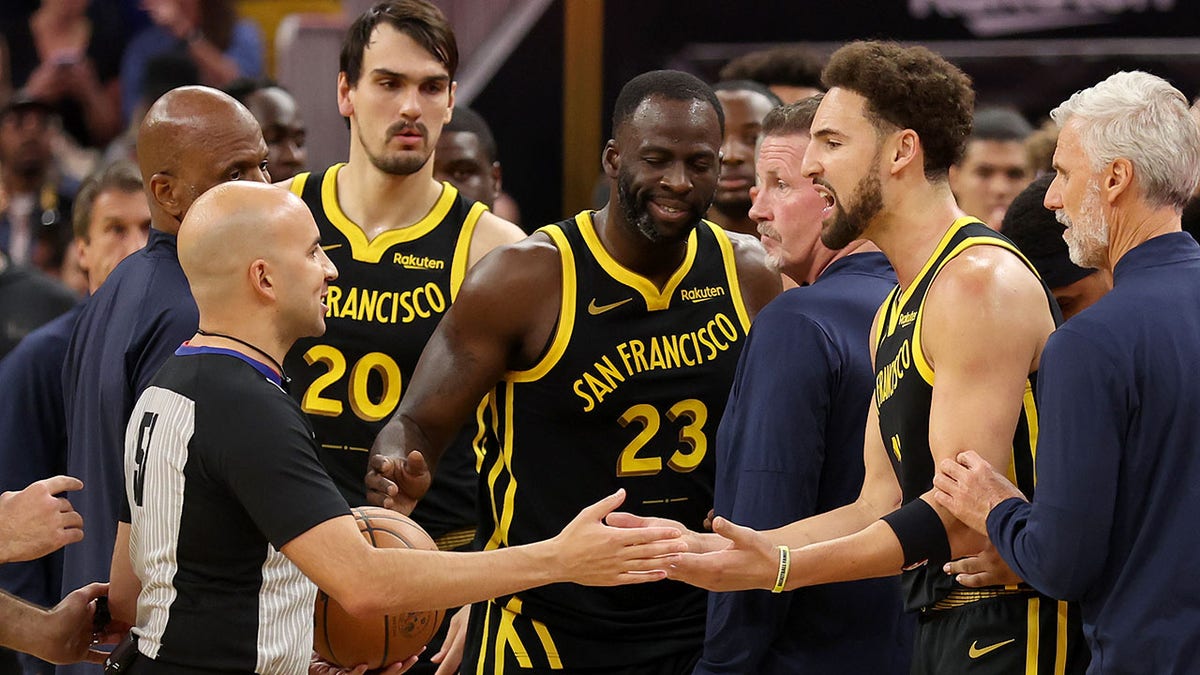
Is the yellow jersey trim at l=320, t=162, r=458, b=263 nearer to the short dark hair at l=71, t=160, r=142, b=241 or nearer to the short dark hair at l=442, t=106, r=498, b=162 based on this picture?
the short dark hair at l=71, t=160, r=142, b=241

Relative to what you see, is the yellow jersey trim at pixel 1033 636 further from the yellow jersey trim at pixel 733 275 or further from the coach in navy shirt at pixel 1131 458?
the yellow jersey trim at pixel 733 275

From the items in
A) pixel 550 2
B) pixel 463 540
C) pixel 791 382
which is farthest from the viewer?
pixel 550 2

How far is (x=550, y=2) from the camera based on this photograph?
38.8ft

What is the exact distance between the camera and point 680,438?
500cm

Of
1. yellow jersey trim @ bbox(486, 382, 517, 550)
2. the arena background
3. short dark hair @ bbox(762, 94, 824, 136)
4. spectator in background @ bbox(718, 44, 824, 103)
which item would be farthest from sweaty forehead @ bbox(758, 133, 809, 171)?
the arena background

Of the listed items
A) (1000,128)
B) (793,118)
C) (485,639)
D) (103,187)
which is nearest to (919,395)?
(793,118)

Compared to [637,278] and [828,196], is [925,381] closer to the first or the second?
[828,196]

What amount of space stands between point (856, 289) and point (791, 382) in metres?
0.44

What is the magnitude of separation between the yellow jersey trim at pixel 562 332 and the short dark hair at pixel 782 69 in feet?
13.1

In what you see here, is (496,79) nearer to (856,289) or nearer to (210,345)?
(856,289)

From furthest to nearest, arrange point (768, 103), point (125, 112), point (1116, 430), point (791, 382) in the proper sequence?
point (125, 112), point (768, 103), point (791, 382), point (1116, 430)

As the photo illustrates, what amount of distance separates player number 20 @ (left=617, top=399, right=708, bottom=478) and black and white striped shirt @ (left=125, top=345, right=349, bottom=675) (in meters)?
1.56

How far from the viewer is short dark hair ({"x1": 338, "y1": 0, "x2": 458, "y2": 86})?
20.3 feet

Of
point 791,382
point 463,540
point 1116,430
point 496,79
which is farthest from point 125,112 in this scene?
point 1116,430
